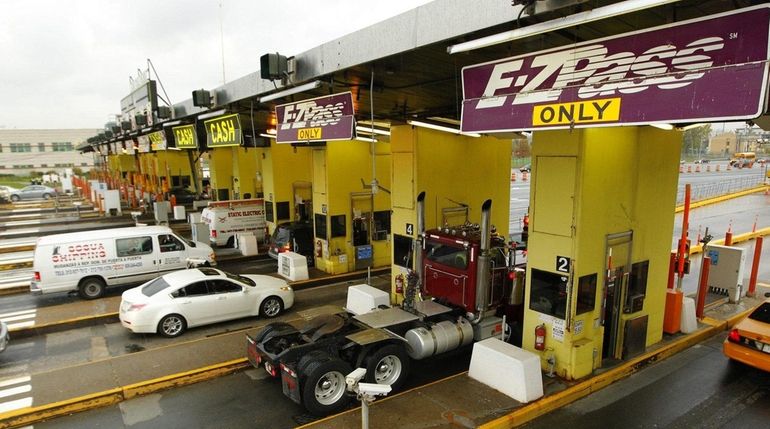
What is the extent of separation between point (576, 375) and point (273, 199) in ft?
46.8

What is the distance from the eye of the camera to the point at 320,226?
1588 centimetres

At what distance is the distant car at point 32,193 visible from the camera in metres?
41.3

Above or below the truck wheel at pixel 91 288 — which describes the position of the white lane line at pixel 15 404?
below

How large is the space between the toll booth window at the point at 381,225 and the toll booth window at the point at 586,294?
932cm

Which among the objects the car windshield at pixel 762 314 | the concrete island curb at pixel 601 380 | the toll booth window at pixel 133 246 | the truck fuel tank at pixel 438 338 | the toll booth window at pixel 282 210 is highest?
Answer: the toll booth window at pixel 282 210

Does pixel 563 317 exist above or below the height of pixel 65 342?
above

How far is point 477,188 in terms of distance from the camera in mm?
12617

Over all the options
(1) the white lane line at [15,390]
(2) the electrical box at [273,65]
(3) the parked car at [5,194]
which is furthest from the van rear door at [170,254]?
(3) the parked car at [5,194]

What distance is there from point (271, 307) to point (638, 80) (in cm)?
969

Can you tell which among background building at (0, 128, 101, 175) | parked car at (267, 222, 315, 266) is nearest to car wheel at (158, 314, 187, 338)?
parked car at (267, 222, 315, 266)

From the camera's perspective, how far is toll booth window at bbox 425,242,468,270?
339 inches

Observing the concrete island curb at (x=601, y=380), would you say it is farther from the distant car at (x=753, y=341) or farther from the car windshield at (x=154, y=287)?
the car windshield at (x=154, y=287)

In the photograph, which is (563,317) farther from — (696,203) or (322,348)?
(696,203)

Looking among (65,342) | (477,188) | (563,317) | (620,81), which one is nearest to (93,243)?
(65,342)
